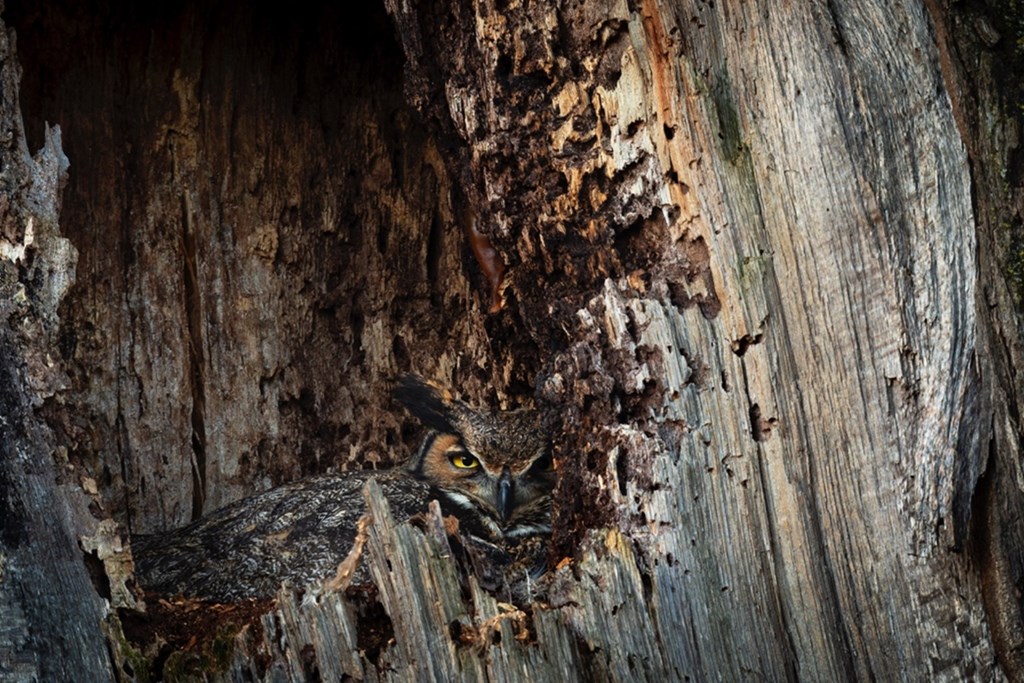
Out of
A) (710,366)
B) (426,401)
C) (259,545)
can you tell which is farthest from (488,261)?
(710,366)

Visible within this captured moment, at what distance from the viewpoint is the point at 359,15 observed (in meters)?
4.09

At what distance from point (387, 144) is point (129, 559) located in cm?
194

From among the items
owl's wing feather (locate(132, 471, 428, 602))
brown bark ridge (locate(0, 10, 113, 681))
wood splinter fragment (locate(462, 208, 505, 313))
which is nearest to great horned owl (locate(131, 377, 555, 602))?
owl's wing feather (locate(132, 471, 428, 602))

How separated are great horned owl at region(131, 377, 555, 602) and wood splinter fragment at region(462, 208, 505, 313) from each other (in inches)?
14.4

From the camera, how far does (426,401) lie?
3.92 m

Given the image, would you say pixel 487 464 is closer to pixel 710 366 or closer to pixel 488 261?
pixel 488 261

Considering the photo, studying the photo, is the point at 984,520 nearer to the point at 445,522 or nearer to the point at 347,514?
the point at 445,522

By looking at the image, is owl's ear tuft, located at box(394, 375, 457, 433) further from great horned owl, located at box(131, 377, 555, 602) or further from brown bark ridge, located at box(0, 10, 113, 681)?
brown bark ridge, located at box(0, 10, 113, 681)

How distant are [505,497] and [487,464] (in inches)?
5.1

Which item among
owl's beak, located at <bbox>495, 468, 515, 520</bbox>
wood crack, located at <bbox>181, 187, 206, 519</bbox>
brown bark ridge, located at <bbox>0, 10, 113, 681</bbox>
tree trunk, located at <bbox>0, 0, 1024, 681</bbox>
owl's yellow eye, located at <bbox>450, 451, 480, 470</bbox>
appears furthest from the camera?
wood crack, located at <bbox>181, 187, 206, 519</bbox>

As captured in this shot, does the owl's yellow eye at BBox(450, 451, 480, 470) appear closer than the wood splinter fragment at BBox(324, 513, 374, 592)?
No

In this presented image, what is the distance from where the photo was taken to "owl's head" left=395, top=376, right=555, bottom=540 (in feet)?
12.2

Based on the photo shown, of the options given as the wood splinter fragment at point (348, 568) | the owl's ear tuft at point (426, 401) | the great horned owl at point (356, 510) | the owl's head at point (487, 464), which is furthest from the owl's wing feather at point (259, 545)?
the wood splinter fragment at point (348, 568)

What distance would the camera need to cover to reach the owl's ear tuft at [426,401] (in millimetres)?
3883
